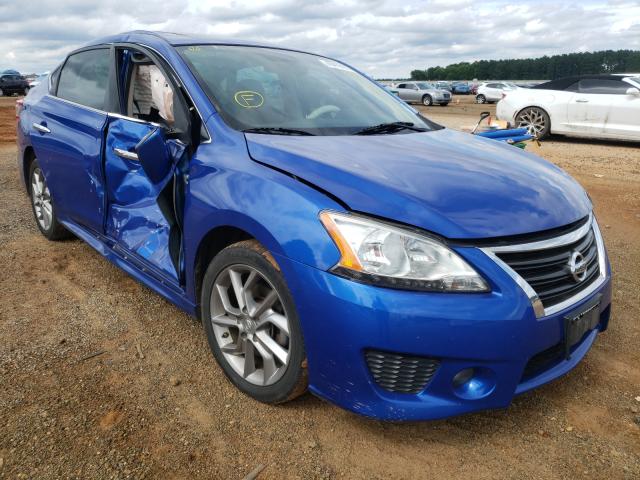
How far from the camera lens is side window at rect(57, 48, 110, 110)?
130 inches

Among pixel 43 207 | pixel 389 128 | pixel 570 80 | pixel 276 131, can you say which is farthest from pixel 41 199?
pixel 570 80

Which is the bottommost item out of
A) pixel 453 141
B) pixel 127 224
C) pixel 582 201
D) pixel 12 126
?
pixel 12 126

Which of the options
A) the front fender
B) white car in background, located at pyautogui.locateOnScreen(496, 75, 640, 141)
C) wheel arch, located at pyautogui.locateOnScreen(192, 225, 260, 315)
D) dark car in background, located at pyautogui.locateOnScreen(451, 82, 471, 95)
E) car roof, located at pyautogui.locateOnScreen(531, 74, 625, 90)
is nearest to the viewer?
the front fender

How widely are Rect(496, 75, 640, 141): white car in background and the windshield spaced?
801cm

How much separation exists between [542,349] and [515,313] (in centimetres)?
23

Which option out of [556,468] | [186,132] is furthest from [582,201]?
[186,132]

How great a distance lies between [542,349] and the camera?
1.90 meters

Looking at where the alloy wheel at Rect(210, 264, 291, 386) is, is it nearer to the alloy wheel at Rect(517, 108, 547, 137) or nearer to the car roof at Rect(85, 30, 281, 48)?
the car roof at Rect(85, 30, 281, 48)

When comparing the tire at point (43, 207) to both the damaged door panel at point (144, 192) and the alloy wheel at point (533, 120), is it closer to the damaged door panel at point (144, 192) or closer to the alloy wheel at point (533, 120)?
the damaged door panel at point (144, 192)

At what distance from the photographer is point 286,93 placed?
2.81m

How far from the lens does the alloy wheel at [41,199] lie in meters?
4.19

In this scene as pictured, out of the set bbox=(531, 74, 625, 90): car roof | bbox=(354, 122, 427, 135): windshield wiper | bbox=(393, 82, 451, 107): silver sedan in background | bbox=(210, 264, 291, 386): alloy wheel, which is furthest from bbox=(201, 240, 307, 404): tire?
bbox=(393, 82, 451, 107): silver sedan in background

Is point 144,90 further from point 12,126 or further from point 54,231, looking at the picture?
point 12,126

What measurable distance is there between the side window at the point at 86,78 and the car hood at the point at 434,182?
153cm
